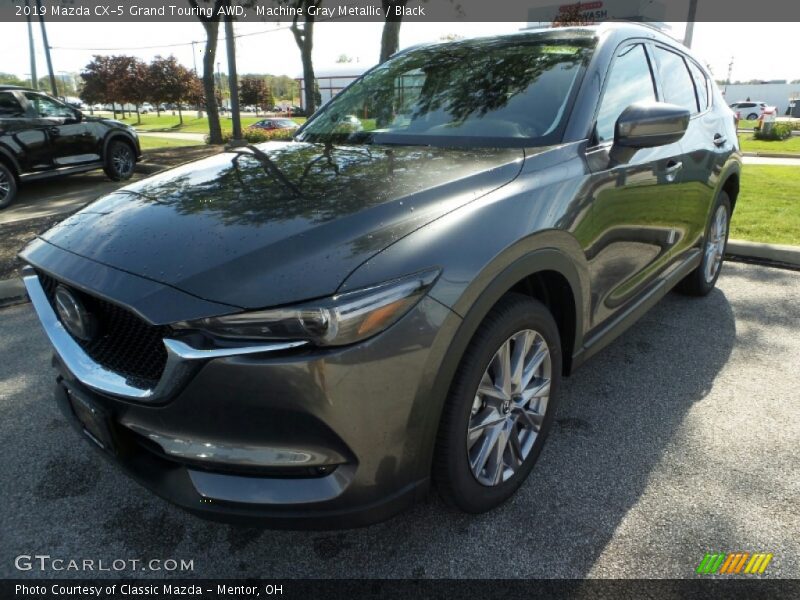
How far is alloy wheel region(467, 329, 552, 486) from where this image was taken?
1.96 meters

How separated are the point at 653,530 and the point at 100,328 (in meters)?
2.03

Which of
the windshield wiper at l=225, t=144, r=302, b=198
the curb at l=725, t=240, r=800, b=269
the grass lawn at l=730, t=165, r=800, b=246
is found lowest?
the curb at l=725, t=240, r=800, b=269

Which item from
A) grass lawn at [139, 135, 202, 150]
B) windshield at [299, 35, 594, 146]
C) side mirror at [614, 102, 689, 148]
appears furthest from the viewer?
grass lawn at [139, 135, 202, 150]

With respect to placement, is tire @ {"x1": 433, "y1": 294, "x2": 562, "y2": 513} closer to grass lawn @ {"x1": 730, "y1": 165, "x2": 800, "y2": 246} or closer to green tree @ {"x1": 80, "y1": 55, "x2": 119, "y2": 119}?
grass lawn @ {"x1": 730, "y1": 165, "x2": 800, "y2": 246}

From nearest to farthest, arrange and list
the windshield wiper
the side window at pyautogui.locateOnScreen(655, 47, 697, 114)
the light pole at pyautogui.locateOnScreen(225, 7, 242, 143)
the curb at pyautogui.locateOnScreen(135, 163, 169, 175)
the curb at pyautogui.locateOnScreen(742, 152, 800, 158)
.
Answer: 1. the windshield wiper
2. the side window at pyautogui.locateOnScreen(655, 47, 697, 114)
3. the curb at pyautogui.locateOnScreen(135, 163, 169, 175)
4. the curb at pyautogui.locateOnScreen(742, 152, 800, 158)
5. the light pole at pyautogui.locateOnScreen(225, 7, 242, 143)

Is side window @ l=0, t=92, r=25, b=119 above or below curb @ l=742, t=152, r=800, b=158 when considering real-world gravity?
above

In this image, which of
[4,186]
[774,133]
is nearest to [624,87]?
[4,186]

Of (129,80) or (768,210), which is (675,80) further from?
(129,80)

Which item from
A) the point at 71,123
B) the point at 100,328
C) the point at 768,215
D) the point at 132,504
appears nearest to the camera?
the point at 100,328

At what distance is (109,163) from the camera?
9.73 m

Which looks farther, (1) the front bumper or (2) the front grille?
(2) the front grille

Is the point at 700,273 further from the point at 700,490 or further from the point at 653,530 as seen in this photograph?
the point at 653,530

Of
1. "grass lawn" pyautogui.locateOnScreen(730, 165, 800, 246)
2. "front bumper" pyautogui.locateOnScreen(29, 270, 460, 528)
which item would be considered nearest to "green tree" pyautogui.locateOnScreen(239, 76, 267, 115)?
"grass lawn" pyautogui.locateOnScreen(730, 165, 800, 246)

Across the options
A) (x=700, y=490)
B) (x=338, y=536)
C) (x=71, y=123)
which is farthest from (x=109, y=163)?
(x=700, y=490)
